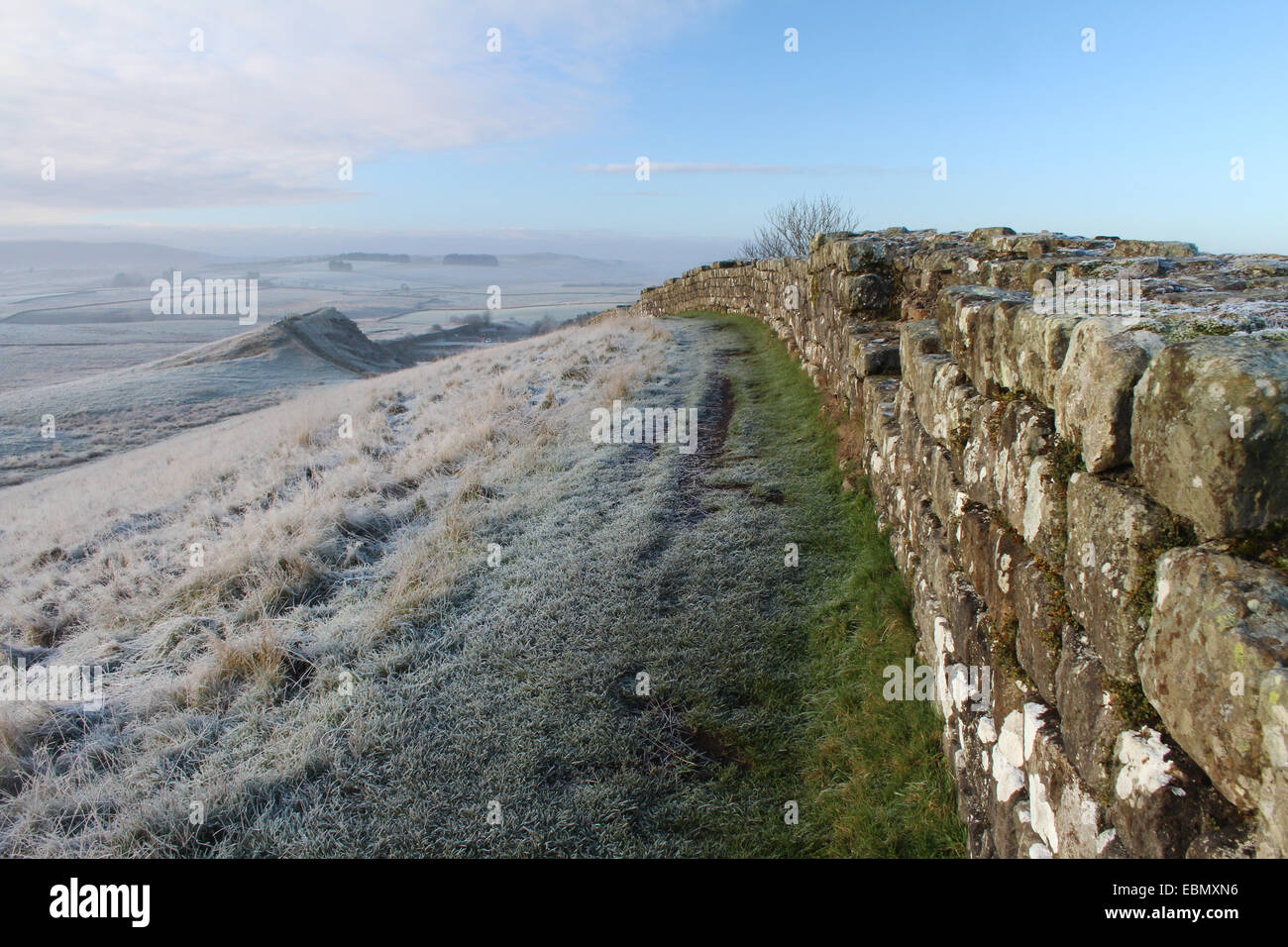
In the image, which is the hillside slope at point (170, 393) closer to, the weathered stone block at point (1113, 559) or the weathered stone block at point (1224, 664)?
the weathered stone block at point (1113, 559)

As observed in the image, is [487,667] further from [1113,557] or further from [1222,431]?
[1222,431]

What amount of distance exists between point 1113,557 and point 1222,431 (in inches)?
19.6

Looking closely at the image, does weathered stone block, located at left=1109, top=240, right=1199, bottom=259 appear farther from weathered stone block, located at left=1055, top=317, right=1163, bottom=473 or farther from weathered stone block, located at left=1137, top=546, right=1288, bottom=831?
weathered stone block, located at left=1137, top=546, right=1288, bottom=831

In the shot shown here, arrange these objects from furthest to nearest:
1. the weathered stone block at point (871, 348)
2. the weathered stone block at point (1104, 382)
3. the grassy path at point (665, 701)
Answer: the weathered stone block at point (871, 348) < the grassy path at point (665, 701) < the weathered stone block at point (1104, 382)

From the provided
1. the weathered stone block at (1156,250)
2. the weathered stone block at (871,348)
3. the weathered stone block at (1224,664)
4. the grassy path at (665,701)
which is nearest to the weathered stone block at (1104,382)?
the weathered stone block at (1224,664)

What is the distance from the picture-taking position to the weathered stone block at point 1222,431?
5.14 ft

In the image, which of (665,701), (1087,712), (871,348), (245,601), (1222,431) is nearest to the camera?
(1222,431)

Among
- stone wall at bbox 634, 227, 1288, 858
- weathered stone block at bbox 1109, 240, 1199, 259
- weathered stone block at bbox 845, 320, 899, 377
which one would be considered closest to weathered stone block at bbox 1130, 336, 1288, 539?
stone wall at bbox 634, 227, 1288, 858

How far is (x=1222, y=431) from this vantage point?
1607 millimetres

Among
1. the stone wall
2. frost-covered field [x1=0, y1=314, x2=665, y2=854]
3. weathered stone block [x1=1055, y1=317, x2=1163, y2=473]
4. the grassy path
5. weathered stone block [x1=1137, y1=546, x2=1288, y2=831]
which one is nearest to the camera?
weathered stone block [x1=1137, y1=546, x2=1288, y2=831]

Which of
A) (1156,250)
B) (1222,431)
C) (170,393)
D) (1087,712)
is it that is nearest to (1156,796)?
(1087,712)

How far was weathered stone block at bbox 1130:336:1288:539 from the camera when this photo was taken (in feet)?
5.14

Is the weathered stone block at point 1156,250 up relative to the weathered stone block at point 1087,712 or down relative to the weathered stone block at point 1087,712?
up

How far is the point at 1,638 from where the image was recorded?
5672mm
